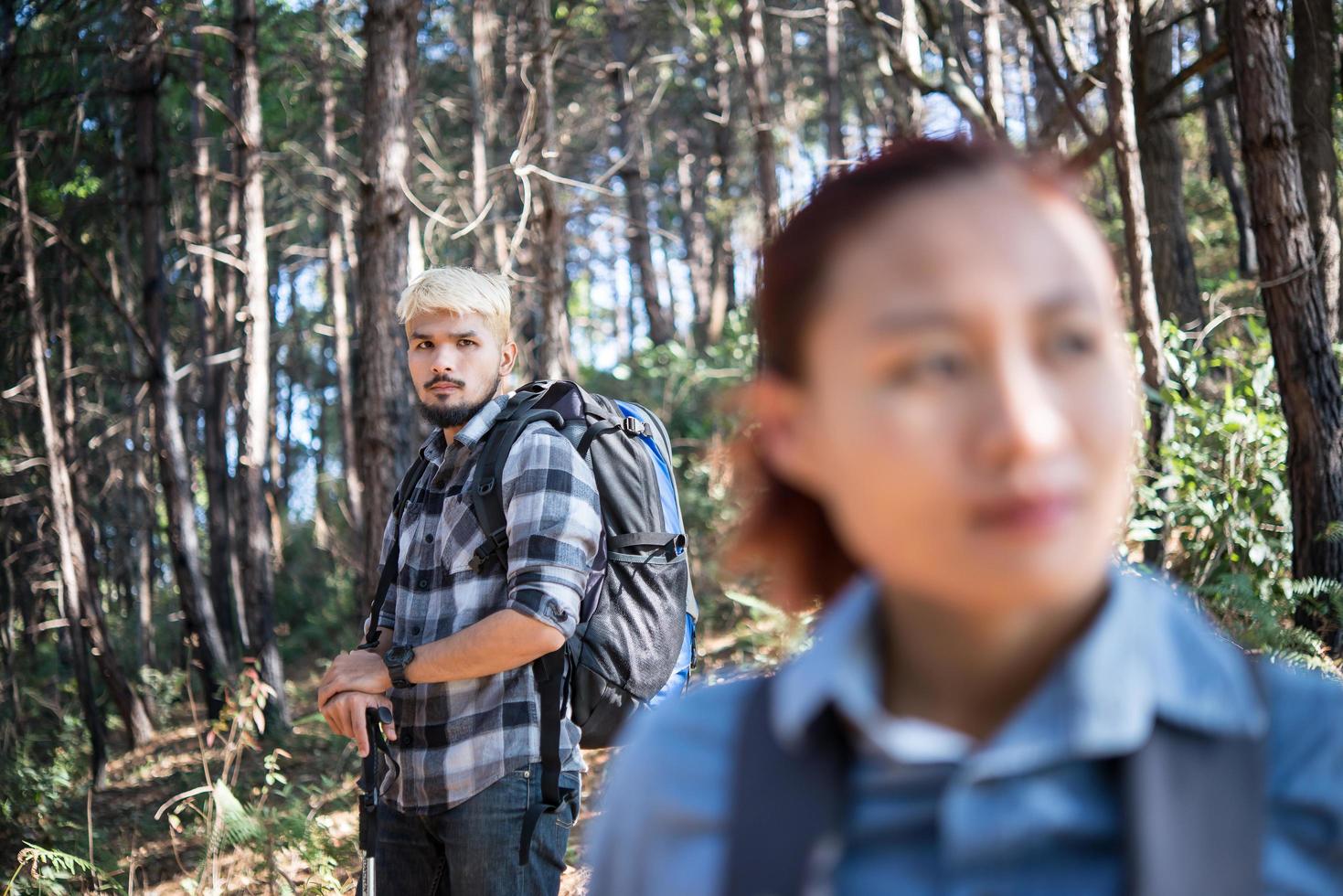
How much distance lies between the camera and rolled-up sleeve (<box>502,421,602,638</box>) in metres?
2.59

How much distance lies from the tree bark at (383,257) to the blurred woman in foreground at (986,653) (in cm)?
588

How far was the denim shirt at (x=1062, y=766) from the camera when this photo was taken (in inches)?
28.0

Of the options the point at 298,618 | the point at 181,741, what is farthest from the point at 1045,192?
the point at 298,618

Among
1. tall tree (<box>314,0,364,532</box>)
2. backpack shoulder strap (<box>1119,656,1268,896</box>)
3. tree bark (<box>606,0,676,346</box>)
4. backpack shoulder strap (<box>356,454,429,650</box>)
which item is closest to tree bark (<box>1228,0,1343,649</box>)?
backpack shoulder strap (<box>356,454,429,650</box>)

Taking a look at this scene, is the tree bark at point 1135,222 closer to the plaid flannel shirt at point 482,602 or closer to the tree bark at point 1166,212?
the tree bark at point 1166,212

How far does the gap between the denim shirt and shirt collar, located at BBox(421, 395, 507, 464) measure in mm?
2210

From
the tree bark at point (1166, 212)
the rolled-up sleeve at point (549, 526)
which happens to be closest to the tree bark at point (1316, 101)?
the tree bark at point (1166, 212)

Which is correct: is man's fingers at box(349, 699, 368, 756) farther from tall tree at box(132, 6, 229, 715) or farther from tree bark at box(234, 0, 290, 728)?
tall tree at box(132, 6, 229, 715)

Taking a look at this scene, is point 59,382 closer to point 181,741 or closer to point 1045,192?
point 181,741

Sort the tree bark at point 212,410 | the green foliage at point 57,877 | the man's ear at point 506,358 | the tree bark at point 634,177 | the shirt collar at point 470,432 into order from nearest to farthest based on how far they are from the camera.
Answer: the shirt collar at point 470,432 → the man's ear at point 506,358 → the green foliage at point 57,877 → the tree bark at point 634,177 → the tree bark at point 212,410

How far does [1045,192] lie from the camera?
2.60 ft

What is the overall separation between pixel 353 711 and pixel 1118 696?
7.22 feet

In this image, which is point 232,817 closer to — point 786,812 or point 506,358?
point 506,358

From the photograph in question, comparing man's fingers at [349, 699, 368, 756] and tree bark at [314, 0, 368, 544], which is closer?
man's fingers at [349, 699, 368, 756]
